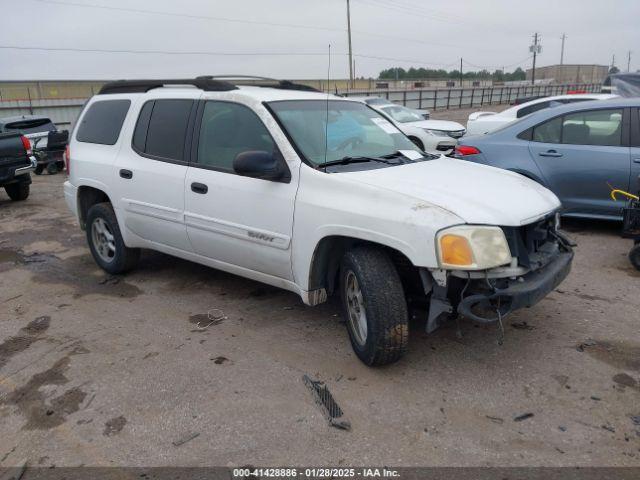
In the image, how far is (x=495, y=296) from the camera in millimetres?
3123

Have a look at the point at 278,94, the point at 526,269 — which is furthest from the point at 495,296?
the point at 278,94

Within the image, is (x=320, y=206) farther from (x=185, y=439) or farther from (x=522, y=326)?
(x=522, y=326)

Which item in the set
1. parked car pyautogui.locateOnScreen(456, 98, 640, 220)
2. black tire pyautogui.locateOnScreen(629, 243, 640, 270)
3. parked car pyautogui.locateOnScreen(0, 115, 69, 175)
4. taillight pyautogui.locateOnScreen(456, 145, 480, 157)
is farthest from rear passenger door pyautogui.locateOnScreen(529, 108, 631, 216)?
parked car pyautogui.locateOnScreen(0, 115, 69, 175)

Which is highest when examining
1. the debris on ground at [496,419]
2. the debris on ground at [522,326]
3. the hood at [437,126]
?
the hood at [437,126]

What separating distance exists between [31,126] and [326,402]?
14.4 m

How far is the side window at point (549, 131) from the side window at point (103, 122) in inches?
185

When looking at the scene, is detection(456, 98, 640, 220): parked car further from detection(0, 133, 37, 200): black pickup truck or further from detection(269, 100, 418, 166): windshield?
detection(0, 133, 37, 200): black pickup truck

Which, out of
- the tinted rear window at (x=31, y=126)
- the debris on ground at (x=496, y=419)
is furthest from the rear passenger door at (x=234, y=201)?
the tinted rear window at (x=31, y=126)

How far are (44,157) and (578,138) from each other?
12696 mm

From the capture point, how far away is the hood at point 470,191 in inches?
126

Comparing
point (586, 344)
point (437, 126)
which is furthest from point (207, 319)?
point (437, 126)

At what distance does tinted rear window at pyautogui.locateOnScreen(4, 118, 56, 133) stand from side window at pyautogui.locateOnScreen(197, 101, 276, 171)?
11936mm

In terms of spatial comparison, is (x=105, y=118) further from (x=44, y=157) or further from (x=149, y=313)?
(x=44, y=157)

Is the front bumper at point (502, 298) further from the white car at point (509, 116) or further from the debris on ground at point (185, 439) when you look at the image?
the white car at point (509, 116)
